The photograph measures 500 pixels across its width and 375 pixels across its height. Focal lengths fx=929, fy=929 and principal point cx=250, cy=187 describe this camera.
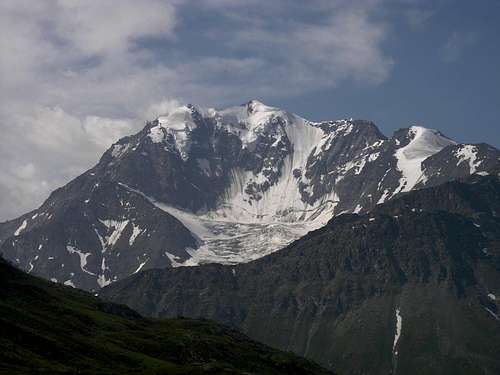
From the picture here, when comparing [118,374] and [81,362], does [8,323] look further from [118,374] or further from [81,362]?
[118,374]

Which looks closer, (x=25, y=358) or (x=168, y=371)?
(x=25, y=358)

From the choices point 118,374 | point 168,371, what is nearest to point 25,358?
point 118,374

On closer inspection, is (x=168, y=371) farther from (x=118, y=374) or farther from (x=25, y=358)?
(x=25, y=358)

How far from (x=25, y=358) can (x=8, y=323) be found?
23134 millimetres

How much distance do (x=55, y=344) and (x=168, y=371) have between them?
25.0 meters

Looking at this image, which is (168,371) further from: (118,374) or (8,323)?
(8,323)

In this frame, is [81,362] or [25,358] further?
[81,362]

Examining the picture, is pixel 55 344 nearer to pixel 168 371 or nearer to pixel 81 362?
pixel 81 362

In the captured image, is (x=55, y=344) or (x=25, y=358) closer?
(x=25, y=358)

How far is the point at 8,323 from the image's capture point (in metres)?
198

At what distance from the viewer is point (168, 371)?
200 meters

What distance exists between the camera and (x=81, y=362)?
195375 mm

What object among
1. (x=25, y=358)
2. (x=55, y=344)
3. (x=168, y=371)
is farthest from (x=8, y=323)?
(x=168, y=371)

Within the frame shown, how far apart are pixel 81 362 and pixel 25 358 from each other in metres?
20.3
